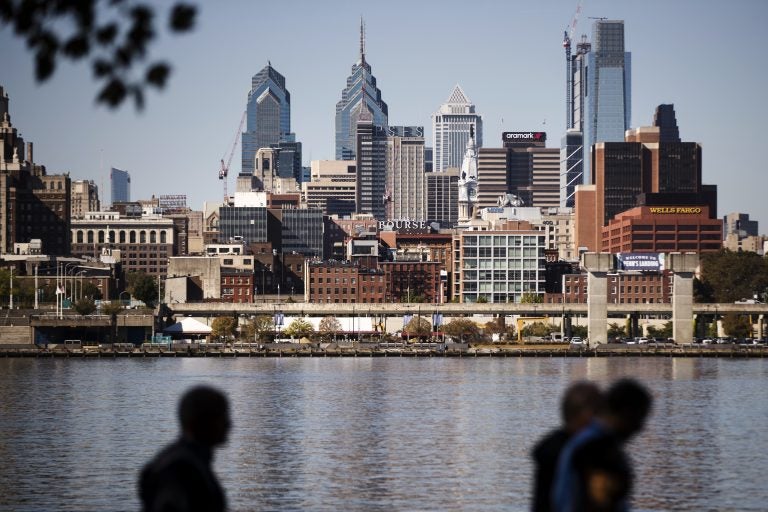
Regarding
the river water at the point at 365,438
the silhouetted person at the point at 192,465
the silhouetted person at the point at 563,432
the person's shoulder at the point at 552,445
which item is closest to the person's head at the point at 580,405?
the silhouetted person at the point at 563,432

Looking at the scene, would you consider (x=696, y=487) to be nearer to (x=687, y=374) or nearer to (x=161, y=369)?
(x=687, y=374)

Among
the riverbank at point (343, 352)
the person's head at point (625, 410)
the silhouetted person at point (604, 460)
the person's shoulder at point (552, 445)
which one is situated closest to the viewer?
the silhouetted person at point (604, 460)

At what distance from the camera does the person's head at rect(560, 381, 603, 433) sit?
16.8 m

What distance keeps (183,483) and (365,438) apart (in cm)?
5578

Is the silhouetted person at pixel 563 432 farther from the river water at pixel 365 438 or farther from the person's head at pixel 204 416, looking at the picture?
the river water at pixel 365 438

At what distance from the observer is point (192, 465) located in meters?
16.1

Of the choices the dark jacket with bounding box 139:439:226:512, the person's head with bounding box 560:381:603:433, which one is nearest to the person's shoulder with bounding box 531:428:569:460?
the person's head with bounding box 560:381:603:433

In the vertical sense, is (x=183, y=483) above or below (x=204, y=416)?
below

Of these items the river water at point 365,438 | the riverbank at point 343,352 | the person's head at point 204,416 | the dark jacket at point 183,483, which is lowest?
the river water at point 365,438

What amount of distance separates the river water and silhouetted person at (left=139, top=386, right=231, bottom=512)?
103 feet

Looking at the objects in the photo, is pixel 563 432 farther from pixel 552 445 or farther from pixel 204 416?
pixel 204 416

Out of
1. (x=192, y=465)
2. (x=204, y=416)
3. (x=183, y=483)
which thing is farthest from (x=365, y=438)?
(x=183, y=483)

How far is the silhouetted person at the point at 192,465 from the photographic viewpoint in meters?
15.9

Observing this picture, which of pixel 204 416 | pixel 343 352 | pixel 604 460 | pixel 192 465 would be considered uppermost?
pixel 204 416
